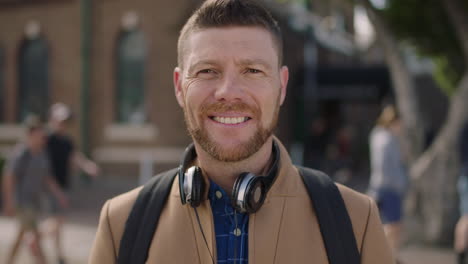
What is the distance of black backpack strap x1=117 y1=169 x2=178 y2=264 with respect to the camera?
1.66m

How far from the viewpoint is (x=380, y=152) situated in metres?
6.26

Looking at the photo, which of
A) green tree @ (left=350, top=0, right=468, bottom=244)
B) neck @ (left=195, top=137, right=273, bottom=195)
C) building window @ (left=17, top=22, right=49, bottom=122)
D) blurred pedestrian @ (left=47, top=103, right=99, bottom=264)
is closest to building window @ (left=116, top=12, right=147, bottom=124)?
building window @ (left=17, top=22, right=49, bottom=122)

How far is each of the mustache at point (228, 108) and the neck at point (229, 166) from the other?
0.15 metres

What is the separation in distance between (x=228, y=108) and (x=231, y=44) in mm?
205

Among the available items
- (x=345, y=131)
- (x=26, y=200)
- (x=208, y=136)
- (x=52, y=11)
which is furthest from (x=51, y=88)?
(x=208, y=136)

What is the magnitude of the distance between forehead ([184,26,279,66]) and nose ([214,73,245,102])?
6cm

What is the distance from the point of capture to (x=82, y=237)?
824 centimetres

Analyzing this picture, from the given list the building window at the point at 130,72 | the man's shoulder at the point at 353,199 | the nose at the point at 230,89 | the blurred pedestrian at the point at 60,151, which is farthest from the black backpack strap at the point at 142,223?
the building window at the point at 130,72

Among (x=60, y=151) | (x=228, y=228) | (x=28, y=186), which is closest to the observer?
(x=228, y=228)

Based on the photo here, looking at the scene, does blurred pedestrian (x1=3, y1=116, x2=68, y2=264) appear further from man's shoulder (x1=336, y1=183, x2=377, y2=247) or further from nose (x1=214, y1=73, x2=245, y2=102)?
man's shoulder (x1=336, y1=183, x2=377, y2=247)

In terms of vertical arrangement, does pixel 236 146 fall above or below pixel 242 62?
below

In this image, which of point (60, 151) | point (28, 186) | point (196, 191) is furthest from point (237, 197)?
point (60, 151)

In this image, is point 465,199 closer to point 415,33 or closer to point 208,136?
point 208,136

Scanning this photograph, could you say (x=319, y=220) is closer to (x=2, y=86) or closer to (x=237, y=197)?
(x=237, y=197)
